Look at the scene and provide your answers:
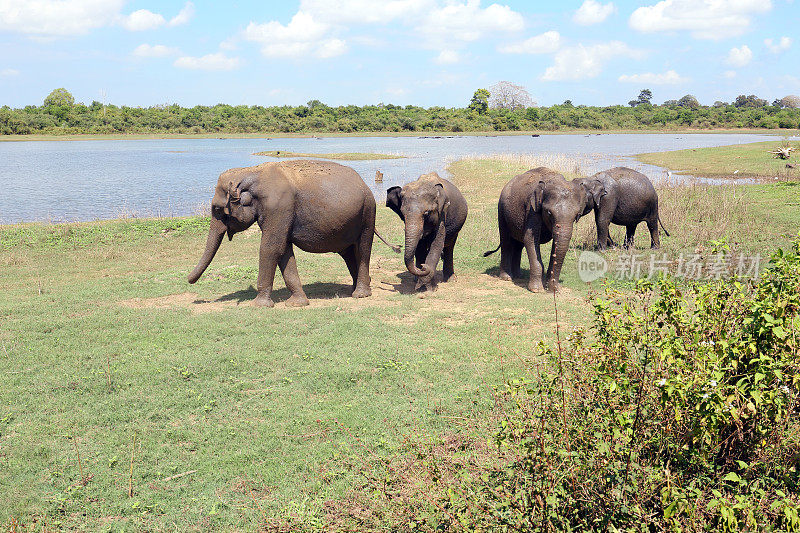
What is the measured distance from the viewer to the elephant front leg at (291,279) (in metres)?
10.5

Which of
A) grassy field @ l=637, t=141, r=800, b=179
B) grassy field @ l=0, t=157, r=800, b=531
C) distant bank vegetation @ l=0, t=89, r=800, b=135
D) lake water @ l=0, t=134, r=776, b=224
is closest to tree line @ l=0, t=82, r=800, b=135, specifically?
distant bank vegetation @ l=0, t=89, r=800, b=135

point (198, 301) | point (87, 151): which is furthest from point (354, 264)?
point (87, 151)

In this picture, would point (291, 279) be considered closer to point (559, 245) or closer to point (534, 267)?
point (534, 267)

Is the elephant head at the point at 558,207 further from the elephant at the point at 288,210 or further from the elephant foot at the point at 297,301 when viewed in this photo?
the elephant foot at the point at 297,301

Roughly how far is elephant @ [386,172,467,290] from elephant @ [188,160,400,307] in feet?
2.26

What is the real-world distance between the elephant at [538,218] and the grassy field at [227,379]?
1.52 ft

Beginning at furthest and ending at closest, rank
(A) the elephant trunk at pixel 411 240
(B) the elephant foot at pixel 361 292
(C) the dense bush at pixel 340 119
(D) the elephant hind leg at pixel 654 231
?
(C) the dense bush at pixel 340 119 < (D) the elephant hind leg at pixel 654 231 < (B) the elephant foot at pixel 361 292 < (A) the elephant trunk at pixel 411 240

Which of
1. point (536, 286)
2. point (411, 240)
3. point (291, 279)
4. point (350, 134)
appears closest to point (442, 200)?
point (411, 240)

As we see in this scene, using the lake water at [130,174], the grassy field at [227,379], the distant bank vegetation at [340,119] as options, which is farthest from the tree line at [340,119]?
the grassy field at [227,379]

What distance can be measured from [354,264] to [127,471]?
6329 millimetres

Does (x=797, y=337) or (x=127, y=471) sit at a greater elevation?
(x=797, y=337)

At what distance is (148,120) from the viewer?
82375mm

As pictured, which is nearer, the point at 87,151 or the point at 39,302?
the point at 39,302

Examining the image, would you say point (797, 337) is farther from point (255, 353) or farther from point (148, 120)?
point (148, 120)
